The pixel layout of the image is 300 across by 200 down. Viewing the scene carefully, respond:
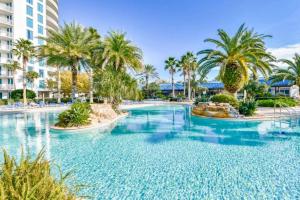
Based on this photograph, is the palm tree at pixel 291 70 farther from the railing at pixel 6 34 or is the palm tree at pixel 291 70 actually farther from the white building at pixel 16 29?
the railing at pixel 6 34

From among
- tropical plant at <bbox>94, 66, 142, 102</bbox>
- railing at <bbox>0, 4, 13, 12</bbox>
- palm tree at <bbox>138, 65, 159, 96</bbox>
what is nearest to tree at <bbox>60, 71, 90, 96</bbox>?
railing at <bbox>0, 4, 13, 12</bbox>

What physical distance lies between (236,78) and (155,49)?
927 inches

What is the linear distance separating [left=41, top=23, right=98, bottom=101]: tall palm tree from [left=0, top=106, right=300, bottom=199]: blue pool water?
1150cm

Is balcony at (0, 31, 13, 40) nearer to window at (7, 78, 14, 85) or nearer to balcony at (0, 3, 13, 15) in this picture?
balcony at (0, 3, 13, 15)

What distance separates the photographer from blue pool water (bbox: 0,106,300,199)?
226 inches

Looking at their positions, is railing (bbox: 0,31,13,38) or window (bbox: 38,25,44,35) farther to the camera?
window (bbox: 38,25,44,35)

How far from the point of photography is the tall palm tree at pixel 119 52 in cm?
2266

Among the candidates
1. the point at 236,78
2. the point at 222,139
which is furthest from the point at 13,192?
the point at 236,78

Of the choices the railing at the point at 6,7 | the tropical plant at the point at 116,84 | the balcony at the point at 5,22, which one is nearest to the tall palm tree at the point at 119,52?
the tropical plant at the point at 116,84

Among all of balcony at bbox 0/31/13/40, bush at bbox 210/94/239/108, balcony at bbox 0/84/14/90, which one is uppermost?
balcony at bbox 0/31/13/40

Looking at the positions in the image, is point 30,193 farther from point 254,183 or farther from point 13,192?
point 254,183

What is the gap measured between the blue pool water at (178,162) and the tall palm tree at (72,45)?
11502 millimetres

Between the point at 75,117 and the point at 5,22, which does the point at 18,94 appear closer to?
the point at 5,22

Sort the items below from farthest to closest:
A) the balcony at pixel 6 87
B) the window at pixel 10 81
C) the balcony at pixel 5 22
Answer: the window at pixel 10 81 → the balcony at pixel 5 22 → the balcony at pixel 6 87
